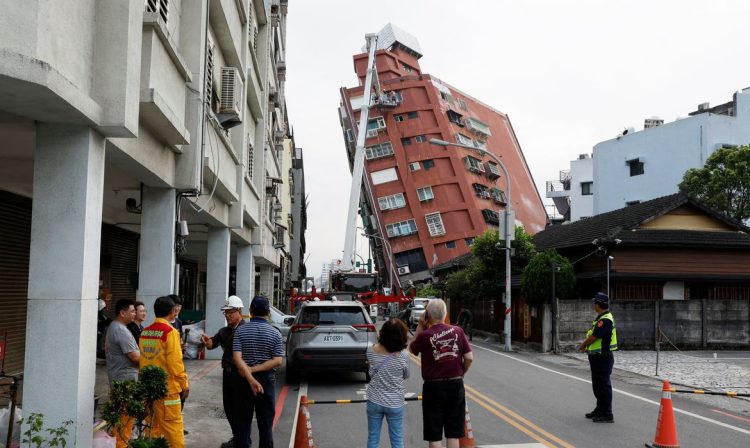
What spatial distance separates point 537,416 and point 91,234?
7350 mm

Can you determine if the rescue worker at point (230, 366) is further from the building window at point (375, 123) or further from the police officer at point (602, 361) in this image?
the building window at point (375, 123)

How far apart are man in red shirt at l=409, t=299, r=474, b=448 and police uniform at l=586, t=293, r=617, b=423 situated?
423 cm

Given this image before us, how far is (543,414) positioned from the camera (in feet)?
35.7

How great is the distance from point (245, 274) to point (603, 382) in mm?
15671

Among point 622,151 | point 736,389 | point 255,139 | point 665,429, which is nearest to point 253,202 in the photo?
point 255,139

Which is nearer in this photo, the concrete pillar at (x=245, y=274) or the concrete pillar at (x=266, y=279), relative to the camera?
the concrete pillar at (x=245, y=274)

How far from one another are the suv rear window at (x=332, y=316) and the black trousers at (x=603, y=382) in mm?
5042

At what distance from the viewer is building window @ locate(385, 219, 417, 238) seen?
67125mm

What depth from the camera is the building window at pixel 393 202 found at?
67.8 meters

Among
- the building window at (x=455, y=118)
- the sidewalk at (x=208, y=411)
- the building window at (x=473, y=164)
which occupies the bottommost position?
the sidewalk at (x=208, y=411)

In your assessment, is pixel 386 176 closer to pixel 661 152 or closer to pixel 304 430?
pixel 661 152

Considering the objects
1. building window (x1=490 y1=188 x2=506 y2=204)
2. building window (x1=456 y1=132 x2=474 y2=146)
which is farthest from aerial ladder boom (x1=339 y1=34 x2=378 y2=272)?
building window (x1=490 y1=188 x2=506 y2=204)

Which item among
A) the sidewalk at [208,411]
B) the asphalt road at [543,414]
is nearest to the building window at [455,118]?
the asphalt road at [543,414]

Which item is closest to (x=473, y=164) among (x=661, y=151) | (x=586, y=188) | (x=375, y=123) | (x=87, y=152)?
(x=375, y=123)
